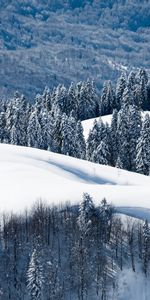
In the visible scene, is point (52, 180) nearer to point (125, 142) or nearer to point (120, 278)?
point (120, 278)

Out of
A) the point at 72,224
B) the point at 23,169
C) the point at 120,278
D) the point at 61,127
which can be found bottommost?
the point at 120,278

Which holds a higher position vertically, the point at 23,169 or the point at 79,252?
the point at 23,169

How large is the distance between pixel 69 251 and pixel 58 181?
1858 cm

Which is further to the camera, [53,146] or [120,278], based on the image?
[53,146]

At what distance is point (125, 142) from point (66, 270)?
2427 inches

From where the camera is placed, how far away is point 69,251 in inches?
3253

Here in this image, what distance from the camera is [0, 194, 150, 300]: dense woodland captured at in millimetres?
78062

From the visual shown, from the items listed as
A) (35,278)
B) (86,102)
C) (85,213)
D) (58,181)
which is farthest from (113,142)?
(35,278)

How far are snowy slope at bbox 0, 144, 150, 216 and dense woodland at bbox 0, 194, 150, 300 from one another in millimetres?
3766

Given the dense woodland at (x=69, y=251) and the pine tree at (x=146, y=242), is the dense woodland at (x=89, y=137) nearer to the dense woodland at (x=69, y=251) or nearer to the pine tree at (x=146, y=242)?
the dense woodland at (x=69, y=251)

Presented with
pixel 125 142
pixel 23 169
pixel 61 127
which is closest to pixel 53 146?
pixel 61 127

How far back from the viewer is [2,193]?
96.0 metres

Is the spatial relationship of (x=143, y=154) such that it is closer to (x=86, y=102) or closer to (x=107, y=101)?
(x=86, y=102)

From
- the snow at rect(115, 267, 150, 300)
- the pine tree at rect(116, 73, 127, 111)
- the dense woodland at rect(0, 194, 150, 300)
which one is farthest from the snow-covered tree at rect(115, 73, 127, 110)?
the snow at rect(115, 267, 150, 300)
